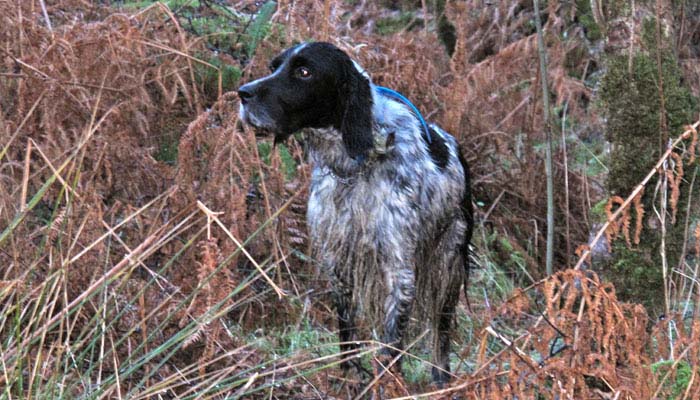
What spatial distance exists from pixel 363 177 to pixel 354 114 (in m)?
0.27

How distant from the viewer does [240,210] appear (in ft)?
15.9

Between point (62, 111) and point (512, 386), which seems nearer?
point (512, 386)

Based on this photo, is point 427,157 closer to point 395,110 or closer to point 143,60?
point 395,110

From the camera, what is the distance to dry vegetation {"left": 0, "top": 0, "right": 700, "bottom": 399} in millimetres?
3275

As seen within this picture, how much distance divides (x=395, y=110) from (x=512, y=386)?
1.69 m

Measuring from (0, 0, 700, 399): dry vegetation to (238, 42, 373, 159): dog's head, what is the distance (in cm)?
45

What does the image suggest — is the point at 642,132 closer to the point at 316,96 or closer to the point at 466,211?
the point at 466,211

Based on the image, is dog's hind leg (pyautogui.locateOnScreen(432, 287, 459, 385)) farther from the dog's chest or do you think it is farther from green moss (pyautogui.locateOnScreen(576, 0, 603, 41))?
green moss (pyautogui.locateOnScreen(576, 0, 603, 41))

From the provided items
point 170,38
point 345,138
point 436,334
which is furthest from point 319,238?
point 170,38

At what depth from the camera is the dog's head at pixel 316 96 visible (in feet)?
13.3

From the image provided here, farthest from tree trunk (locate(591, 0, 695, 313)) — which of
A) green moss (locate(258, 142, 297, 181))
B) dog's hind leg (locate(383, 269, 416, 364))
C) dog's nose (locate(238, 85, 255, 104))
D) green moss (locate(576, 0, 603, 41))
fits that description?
green moss (locate(576, 0, 603, 41))

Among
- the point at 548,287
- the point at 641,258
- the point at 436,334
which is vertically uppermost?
the point at 548,287

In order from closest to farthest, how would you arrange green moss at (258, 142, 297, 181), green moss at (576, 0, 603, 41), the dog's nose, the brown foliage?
the brown foliage, the dog's nose, green moss at (258, 142, 297, 181), green moss at (576, 0, 603, 41)

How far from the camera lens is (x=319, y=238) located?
4477 millimetres
